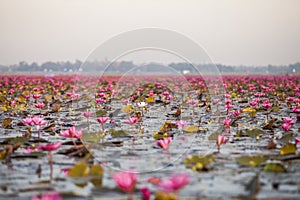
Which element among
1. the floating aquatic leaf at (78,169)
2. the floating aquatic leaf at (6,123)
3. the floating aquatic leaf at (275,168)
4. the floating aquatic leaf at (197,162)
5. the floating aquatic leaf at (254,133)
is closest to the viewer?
the floating aquatic leaf at (78,169)

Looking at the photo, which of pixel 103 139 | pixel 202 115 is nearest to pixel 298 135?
pixel 103 139

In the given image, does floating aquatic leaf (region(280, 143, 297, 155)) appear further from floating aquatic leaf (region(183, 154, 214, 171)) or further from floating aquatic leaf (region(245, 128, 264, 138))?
floating aquatic leaf (region(245, 128, 264, 138))

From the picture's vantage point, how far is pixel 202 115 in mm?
8359

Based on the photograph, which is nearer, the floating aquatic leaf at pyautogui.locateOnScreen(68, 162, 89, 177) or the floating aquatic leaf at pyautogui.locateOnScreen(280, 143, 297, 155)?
the floating aquatic leaf at pyautogui.locateOnScreen(68, 162, 89, 177)

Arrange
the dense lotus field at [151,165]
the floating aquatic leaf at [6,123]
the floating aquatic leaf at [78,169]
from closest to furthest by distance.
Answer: the dense lotus field at [151,165], the floating aquatic leaf at [78,169], the floating aquatic leaf at [6,123]

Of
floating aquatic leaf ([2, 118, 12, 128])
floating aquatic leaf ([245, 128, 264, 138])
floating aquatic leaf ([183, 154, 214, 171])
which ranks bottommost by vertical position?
floating aquatic leaf ([2, 118, 12, 128])

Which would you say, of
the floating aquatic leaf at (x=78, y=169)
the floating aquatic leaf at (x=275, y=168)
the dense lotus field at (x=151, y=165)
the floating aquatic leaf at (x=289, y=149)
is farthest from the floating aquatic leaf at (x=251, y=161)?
the floating aquatic leaf at (x=78, y=169)

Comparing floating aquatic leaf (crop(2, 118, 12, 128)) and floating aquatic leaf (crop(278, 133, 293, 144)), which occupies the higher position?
floating aquatic leaf (crop(278, 133, 293, 144))

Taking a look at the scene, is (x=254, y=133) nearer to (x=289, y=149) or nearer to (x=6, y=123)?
(x=289, y=149)

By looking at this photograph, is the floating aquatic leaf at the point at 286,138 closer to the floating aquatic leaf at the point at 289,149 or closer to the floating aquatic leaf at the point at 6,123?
the floating aquatic leaf at the point at 289,149

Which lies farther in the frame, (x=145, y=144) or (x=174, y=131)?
(x=174, y=131)

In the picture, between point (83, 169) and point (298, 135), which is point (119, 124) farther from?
point (83, 169)

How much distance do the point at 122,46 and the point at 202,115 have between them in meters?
2.04

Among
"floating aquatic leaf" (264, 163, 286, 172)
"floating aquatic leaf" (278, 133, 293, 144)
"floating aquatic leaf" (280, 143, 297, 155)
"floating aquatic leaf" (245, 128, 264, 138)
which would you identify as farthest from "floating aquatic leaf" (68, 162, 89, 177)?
"floating aquatic leaf" (245, 128, 264, 138)
